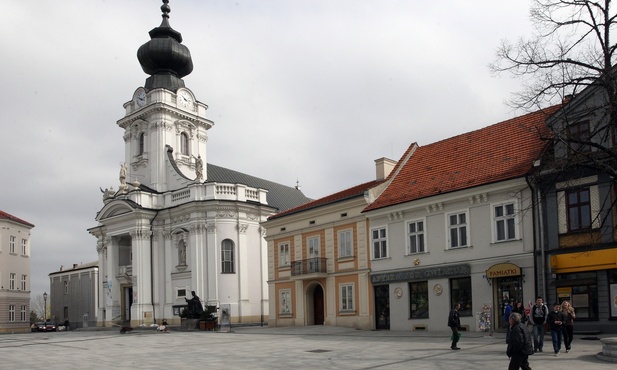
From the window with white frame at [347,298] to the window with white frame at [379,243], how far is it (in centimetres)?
249

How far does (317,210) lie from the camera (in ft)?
115

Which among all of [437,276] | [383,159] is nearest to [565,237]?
[437,276]

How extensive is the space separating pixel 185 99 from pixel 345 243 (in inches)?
965

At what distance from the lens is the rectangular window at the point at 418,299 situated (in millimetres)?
29141

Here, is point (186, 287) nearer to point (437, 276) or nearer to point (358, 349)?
point (437, 276)

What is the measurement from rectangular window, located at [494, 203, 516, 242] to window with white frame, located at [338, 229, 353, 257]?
28.3ft

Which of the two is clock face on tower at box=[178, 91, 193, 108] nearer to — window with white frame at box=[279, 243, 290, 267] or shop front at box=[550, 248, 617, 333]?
window with white frame at box=[279, 243, 290, 267]

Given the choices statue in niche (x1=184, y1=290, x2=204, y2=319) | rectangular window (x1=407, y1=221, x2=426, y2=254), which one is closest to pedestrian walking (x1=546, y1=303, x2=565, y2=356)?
rectangular window (x1=407, y1=221, x2=426, y2=254)

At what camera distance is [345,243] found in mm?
33531

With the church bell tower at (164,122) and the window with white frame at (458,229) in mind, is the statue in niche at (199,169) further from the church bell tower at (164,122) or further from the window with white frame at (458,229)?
the window with white frame at (458,229)

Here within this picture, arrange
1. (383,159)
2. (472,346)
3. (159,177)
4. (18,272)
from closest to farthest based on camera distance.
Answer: (472,346)
(383,159)
(159,177)
(18,272)

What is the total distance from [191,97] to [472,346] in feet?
125

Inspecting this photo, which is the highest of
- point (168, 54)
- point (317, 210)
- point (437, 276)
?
point (168, 54)

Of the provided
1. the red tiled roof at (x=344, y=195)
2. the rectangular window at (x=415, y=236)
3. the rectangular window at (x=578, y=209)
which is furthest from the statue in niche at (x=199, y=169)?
the rectangular window at (x=578, y=209)
